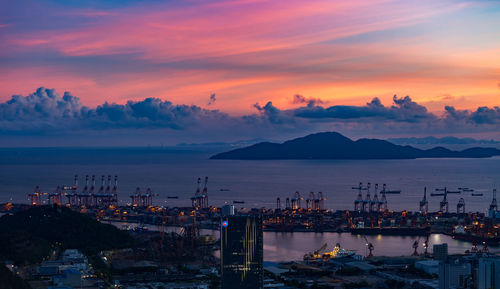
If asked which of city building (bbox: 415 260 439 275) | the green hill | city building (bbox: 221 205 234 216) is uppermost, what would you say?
city building (bbox: 221 205 234 216)

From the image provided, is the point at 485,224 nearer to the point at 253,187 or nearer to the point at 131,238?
the point at 131,238

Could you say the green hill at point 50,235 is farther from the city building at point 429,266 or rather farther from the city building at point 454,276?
the city building at point 454,276

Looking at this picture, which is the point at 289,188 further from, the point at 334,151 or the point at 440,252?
the point at 334,151

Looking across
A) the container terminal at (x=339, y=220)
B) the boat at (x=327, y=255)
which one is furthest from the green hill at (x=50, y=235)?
the boat at (x=327, y=255)

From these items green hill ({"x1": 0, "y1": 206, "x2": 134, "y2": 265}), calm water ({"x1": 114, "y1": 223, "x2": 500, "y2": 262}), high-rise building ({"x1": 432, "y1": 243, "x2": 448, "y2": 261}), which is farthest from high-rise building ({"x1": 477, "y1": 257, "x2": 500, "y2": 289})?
green hill ({"x1": 0, "y1": 206, "x2": 134, "y2": 265})

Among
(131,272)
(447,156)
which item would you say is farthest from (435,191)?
(447,156)

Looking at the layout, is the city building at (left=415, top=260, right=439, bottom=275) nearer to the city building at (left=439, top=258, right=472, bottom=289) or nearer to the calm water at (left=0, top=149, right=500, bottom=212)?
the city building at (left=439, top=258, right=472, bottom=289)
